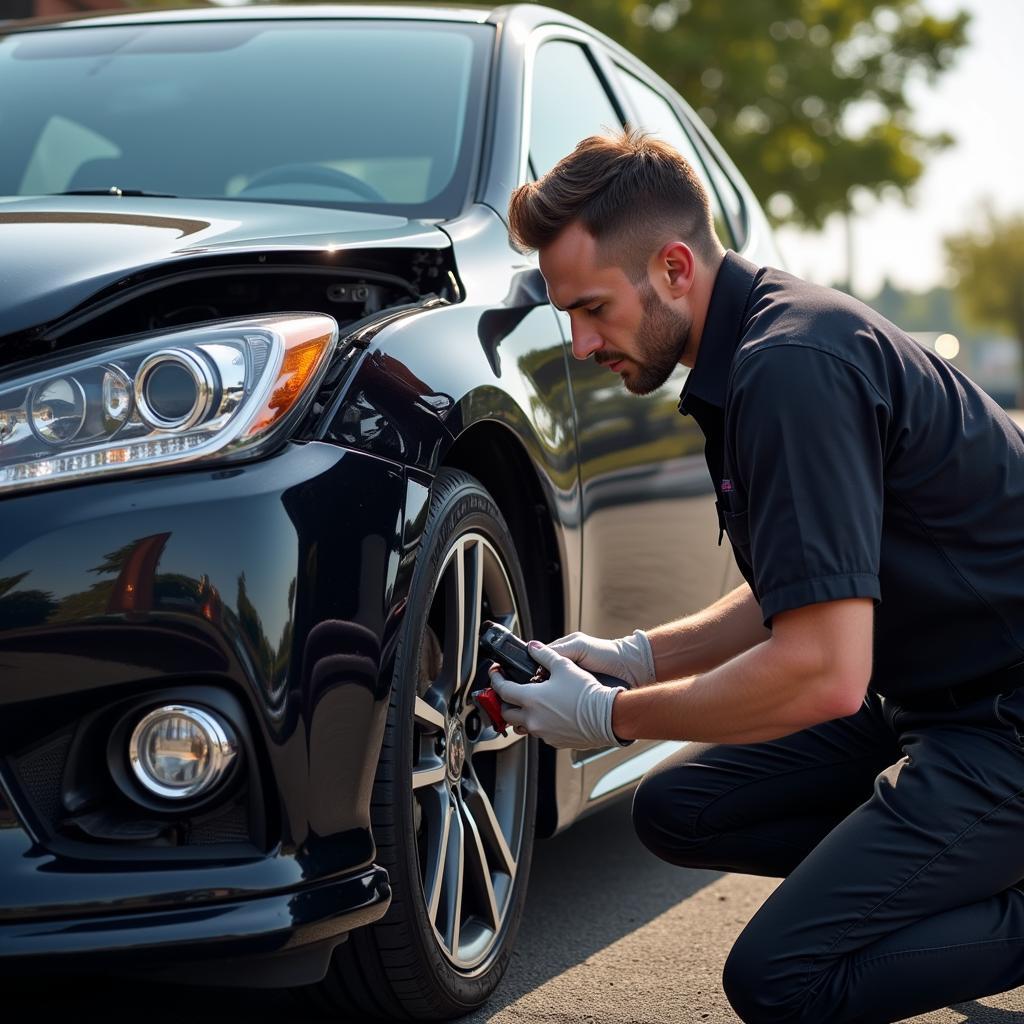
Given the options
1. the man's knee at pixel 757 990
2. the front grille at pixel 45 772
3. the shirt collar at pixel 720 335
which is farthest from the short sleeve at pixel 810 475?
the front grille at pixel 45 772

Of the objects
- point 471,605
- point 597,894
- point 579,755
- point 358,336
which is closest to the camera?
point 358,336

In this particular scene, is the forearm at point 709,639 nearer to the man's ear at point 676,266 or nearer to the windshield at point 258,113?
the man's ear at point 676,266

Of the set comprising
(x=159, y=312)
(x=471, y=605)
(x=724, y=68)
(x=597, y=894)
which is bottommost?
(x=724, y=68)

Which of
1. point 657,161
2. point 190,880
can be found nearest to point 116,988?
point 190,880

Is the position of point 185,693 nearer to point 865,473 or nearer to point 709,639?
point 865,473

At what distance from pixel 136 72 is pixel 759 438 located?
216 cm

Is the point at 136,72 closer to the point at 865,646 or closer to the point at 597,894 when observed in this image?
the point at 597,894

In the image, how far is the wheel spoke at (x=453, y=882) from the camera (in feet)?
8.58

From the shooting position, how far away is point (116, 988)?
2.81 metres

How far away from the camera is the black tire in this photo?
238 centimetres

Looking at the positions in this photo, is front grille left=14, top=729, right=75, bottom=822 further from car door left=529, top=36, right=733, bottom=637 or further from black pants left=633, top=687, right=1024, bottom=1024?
car door left=529, top=36, right=733, bottom=637

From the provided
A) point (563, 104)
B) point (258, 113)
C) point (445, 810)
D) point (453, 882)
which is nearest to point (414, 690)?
point (445, 810)

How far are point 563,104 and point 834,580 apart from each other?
2.00 m

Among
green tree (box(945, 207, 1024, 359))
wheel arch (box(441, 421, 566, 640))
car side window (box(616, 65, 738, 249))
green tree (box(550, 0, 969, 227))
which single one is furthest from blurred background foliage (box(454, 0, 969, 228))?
green tree (box(945, 207, 1024, 359))
